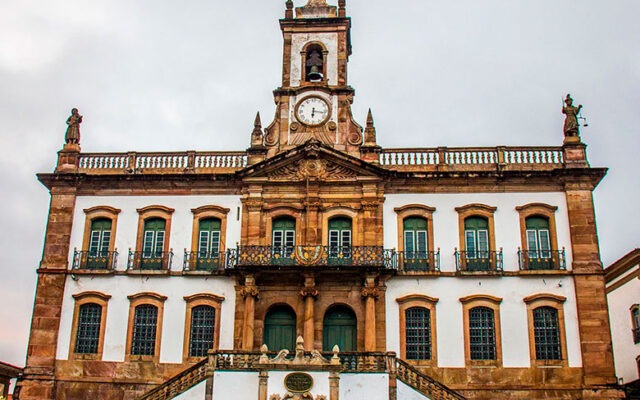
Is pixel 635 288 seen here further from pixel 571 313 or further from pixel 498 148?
pixel 498 148

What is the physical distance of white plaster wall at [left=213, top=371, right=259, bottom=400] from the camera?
79.7 feet

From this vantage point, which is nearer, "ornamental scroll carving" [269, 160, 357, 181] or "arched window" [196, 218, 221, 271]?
"arched window" [196, 218, 221, 271]

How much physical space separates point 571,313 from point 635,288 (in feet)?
20.3

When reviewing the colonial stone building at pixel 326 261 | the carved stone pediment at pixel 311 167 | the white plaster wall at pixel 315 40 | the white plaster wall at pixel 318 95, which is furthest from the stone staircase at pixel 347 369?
the white plaster wall at pixel 315 40

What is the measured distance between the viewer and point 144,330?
95.2 feet

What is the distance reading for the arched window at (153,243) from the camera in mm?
29805

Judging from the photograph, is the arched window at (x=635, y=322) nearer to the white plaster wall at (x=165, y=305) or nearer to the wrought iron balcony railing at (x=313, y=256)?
the wrought iron balcony railing at (x=313, y=256)

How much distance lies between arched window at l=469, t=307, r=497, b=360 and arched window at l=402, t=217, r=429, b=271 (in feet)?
8.45

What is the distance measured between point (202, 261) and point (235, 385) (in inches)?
255

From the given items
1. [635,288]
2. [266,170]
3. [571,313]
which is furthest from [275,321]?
[635,288]

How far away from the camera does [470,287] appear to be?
2856 centimetres

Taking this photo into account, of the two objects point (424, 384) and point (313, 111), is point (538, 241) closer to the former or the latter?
point (424, 384)

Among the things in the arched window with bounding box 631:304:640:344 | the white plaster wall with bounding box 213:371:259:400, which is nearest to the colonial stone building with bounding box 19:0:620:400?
the white plaster wall with bounding box 213:371:259:400

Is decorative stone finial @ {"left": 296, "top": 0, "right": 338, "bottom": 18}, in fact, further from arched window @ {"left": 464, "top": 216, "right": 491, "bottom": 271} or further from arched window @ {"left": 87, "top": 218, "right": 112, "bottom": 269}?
arched window @ {"left": 87, "top": 218, "right": 112, "bottom": 269}
